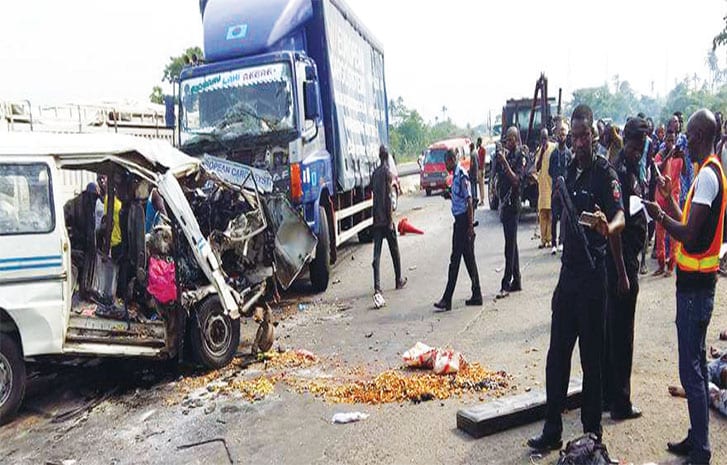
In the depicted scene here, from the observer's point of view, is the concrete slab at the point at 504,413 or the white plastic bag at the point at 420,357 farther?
the white plastic bag at the point at 420,357

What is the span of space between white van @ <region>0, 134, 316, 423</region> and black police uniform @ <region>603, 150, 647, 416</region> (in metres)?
3.41

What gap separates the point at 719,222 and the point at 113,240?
5.77 m

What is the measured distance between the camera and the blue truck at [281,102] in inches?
350

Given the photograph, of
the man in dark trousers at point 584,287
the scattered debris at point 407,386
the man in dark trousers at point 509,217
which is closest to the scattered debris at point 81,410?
the scattered debris at point 407,386

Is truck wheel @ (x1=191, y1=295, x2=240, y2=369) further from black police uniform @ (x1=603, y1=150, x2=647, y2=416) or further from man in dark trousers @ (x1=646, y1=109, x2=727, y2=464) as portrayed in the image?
man in dark trousers @ (x1=646, y1=109, x2=727, y2=464)

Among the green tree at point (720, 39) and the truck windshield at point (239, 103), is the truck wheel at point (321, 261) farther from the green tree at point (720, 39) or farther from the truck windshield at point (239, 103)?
the green tree at point (720, 39)

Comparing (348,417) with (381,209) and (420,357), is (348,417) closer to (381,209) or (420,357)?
(420,357)

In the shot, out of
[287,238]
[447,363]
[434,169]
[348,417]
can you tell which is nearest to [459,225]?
[287,238]

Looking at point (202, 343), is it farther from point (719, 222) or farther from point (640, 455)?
point (719, 222)

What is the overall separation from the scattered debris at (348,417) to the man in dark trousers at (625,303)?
1806mm

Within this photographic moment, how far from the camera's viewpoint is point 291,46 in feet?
32.6

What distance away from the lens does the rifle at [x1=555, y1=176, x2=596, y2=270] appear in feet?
13.0

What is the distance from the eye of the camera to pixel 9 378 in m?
5.23

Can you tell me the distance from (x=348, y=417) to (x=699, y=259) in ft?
8.96
